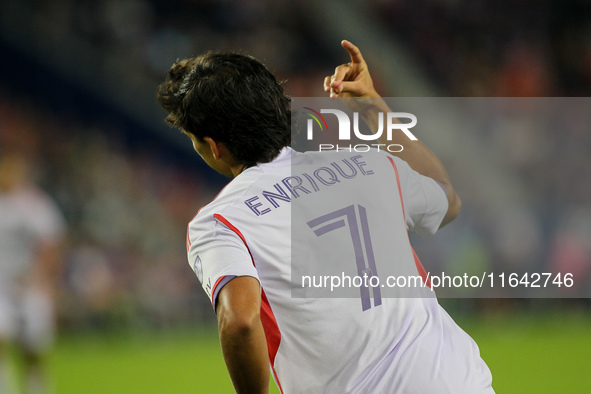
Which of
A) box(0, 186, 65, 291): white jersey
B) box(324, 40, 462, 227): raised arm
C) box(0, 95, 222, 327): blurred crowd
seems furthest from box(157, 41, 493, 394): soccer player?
box(0, 95, 222, 327): blurred crowd

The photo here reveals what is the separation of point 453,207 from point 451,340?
50cm

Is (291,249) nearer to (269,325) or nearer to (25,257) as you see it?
(269,325)

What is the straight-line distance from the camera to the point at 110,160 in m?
11.1

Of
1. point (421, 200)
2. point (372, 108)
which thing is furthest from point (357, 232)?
point (372, 108)

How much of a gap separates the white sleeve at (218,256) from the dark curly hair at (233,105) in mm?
301

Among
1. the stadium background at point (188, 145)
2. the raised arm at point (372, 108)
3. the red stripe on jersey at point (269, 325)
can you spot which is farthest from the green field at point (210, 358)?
the red stripe on jersey at point (269, 325)

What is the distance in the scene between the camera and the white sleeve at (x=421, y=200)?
1894 mm

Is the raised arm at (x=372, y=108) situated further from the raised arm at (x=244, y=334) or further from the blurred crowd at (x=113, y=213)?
the blurred crowd at (x=113, y=213)

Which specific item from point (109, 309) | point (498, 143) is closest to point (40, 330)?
point (109, 309)

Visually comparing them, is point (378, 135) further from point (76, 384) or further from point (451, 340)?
point (76, 384)

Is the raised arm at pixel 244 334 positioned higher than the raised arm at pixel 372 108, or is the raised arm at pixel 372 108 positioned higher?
the raised arm at pixel 372 108

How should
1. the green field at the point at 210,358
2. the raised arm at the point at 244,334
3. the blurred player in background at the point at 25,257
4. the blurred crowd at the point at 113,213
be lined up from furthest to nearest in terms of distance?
the blurred crowd at the point at 113,213 → the green field at the point at 210,358 → the blurred player in background at the point at 25,257 → the raised arm at the point at 244,334

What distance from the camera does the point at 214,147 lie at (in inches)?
73.8

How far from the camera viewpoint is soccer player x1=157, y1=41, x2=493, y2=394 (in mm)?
1600
